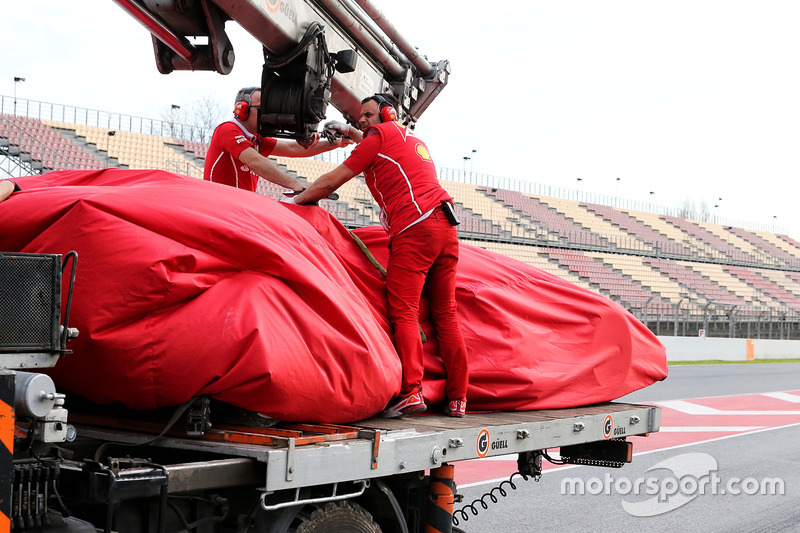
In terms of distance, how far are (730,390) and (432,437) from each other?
15.6m

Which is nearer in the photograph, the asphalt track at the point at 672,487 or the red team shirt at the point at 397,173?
the red team shirt at the point at 397,173

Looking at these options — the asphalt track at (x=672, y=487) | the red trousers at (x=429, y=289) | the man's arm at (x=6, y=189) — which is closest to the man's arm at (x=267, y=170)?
the red trousers at (x=429, y=289)

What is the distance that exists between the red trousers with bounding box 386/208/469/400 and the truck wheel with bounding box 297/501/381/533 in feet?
2.96

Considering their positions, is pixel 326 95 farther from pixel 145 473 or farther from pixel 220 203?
pixel 145 473

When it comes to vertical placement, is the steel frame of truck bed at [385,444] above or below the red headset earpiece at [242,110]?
below

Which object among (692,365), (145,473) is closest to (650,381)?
(145,473)

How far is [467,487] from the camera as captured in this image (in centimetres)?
770

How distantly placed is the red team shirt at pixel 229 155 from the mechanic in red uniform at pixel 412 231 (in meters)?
0.82

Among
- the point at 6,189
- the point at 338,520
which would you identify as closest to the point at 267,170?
the point at 6,189

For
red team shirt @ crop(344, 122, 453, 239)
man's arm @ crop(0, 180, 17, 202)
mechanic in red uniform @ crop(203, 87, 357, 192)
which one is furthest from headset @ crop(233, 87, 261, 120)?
man's arm @ crop(0, 180, 17, 202)

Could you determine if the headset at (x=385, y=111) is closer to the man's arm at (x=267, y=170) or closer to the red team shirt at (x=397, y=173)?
the red team shirt at (x=397, y=173)

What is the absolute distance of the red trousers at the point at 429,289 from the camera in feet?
14.1

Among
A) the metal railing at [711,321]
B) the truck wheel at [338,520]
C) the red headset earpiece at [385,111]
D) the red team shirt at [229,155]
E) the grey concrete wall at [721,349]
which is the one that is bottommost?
the grey concrete wall at [721,349]

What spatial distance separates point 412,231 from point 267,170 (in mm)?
977
